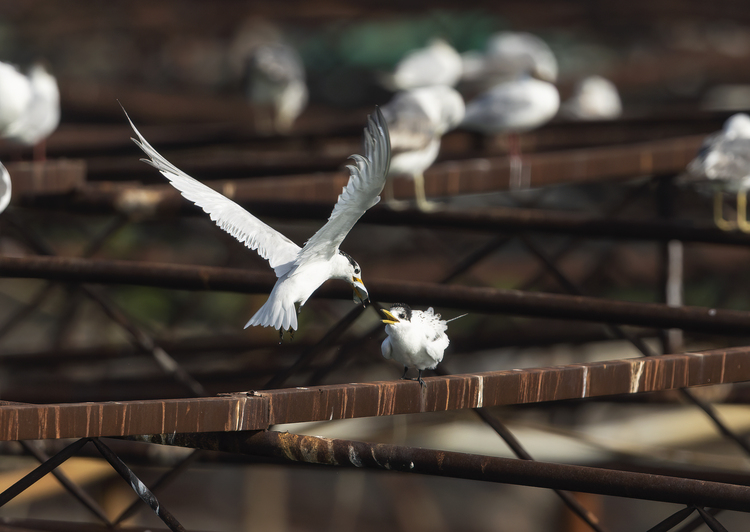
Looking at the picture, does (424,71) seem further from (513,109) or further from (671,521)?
(671,521)

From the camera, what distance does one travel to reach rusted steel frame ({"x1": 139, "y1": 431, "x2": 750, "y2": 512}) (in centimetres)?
344

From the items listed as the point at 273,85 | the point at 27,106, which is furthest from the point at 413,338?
the point at 273,85

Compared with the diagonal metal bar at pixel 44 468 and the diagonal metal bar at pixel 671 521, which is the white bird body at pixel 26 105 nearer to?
the diagonal metal bar at pixel 44 468

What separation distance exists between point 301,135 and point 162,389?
2.86 meters

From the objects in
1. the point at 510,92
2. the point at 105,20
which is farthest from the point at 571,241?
the point at 105,20

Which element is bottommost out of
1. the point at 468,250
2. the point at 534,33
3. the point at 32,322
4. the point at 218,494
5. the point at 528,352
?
the point at 218,494

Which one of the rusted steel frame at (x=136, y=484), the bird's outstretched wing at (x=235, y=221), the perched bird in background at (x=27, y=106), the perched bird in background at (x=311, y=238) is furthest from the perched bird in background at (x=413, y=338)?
the perched bird in background at (x=27, y=106)

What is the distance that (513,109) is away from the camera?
9.18 metres

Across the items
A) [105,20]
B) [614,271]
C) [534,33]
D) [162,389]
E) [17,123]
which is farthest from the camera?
[534,33]

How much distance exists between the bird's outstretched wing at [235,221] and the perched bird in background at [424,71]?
7.33 m

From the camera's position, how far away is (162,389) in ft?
30.0

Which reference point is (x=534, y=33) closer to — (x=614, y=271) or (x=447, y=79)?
(x=614, y=271)

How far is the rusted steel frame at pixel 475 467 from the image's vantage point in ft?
11.3

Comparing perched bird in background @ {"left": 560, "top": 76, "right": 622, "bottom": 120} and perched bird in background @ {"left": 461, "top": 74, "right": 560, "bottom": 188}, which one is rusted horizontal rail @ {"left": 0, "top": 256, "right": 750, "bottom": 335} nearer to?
perched bird in background @ {"left": 461, "top": 74, "right": 560, "bottom": 188}
